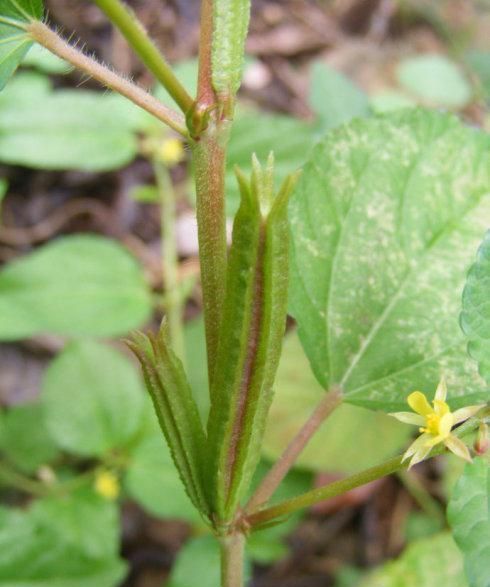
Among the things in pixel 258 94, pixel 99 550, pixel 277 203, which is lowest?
pixel 99 550

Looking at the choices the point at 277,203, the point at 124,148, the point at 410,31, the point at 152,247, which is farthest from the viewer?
the point at 410,31

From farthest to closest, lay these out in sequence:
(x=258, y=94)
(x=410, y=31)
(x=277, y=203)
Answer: (x=410, y=31)
(x=258, y=94)
(x=277, y=203)

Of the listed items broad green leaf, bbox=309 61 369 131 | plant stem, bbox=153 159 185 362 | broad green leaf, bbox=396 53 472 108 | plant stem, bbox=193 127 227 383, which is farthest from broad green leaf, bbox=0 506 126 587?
broad green leaf, bbox=396 53 472 108

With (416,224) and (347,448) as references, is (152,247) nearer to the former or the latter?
(347,448)

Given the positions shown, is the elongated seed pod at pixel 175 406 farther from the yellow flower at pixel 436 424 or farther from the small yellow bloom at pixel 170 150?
the small yellow bloom at pixel 170 150

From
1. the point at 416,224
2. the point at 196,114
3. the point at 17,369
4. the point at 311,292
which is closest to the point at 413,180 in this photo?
the point at 416,224

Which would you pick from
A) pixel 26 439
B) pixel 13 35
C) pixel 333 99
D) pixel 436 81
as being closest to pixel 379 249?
pixel 13 35

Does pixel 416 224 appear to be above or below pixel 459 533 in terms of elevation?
above
